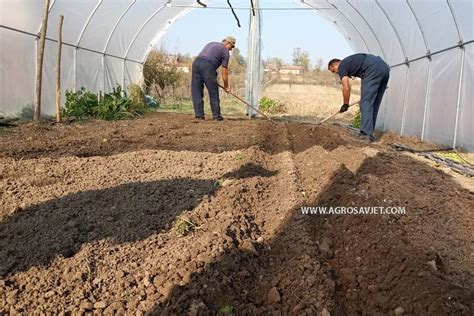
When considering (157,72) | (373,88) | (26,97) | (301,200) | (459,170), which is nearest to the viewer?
(301,200)

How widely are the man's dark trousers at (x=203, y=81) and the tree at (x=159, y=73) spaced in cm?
970

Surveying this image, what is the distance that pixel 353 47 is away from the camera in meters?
14.8

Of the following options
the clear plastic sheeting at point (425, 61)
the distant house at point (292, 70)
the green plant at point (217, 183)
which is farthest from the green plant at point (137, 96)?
the distant house at point (292, 70)

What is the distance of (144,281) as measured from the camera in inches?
85.7

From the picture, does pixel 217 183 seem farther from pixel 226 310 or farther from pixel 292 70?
pixel 292 70

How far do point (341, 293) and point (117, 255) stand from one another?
48.5 inches

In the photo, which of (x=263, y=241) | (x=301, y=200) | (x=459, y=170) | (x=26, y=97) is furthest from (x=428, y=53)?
(x=26, y=97)

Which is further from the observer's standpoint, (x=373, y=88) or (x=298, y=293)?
(x=373, y=88)

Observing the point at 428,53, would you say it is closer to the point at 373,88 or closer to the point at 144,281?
the point at 373,88

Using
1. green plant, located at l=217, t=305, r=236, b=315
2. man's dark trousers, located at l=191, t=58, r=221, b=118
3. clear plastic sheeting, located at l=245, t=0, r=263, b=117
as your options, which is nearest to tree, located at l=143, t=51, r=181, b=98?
clear plastic sheeting, located at l=245, t=0, r=263, b=117

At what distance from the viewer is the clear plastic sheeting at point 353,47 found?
7.30 meters

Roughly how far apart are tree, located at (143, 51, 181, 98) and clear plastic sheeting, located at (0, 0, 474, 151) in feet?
14.2

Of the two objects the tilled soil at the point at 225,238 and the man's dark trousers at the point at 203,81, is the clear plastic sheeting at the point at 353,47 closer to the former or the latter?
the man's dark trousers at the point at 203,81

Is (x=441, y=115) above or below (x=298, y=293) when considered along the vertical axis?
above
